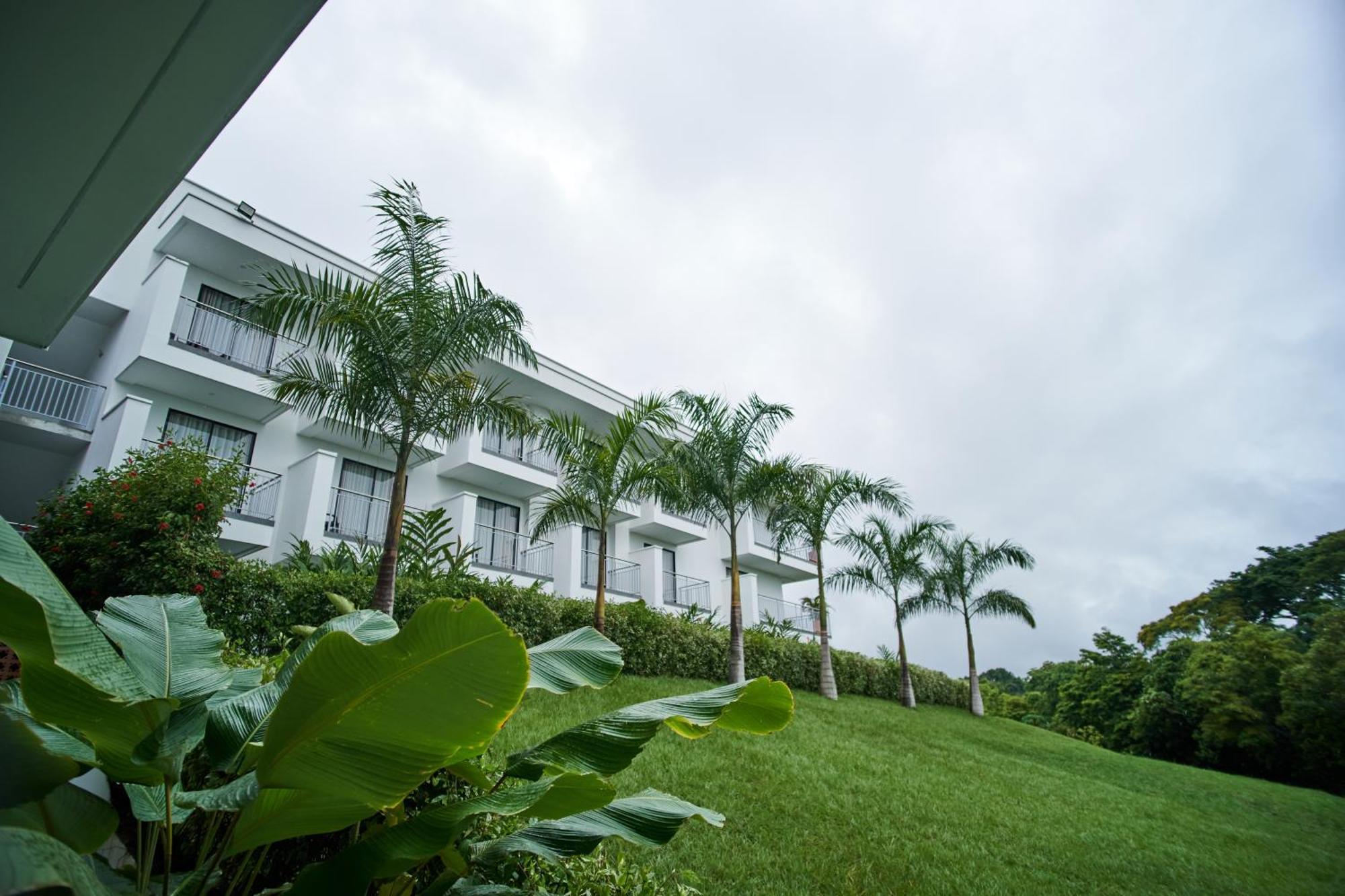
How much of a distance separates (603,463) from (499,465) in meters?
6.35

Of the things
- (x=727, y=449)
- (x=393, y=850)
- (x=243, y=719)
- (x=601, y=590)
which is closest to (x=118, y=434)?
→ (x=601, y=590)

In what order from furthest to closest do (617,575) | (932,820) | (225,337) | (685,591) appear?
1. (685,591)
2. (617,575)
3. (225,337)
4. (932,820)

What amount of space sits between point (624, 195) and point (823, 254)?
15.4ft

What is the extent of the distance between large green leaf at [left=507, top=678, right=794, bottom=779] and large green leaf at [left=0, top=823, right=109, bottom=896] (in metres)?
1.29

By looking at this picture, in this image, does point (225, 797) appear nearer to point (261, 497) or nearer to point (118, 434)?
point (118, 434)

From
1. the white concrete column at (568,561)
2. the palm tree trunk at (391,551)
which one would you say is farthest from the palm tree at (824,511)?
the palm tree trunk at (391,551)

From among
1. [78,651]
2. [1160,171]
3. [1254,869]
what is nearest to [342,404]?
[78,651]

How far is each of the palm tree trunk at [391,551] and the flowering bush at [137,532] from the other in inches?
100

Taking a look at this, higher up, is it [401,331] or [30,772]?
[401,331]

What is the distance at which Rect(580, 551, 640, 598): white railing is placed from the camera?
68.7ft

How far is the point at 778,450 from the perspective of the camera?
15.9 m

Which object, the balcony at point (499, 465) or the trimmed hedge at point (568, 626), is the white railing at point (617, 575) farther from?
the trimmed hedge at point (568, 626)

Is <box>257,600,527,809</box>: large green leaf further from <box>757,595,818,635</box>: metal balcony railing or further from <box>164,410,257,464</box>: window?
<box>757,595,818,635</box>: metal balcony railing

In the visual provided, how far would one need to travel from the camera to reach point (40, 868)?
772mm
